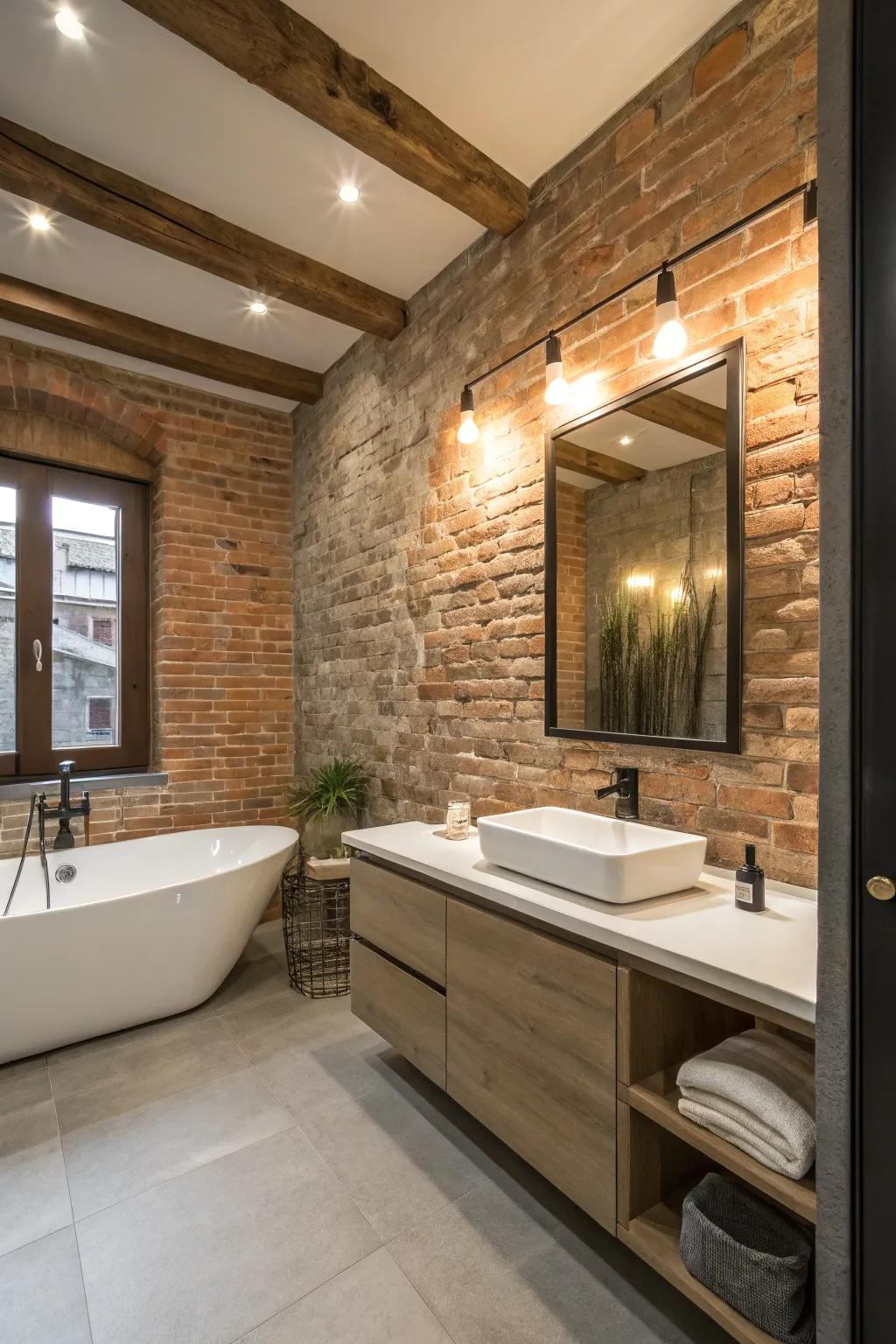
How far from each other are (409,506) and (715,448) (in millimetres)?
1527

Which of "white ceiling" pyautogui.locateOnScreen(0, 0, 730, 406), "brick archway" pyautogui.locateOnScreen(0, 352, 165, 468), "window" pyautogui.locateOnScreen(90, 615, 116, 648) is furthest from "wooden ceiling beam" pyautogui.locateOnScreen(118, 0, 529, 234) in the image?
"window" pyautogui.locateOnScreen(90, 615, 116, 648)

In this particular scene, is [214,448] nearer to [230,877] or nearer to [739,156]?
[230,877]

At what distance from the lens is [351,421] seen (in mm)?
3398

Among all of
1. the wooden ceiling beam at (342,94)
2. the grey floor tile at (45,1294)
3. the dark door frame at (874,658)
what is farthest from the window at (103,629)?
the dark door frame at (874,658)

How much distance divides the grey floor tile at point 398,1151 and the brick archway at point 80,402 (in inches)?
129

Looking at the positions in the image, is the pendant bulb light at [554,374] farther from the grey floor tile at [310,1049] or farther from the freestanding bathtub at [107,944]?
the grey floor tile at [310,1049]

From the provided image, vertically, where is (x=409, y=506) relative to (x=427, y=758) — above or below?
above

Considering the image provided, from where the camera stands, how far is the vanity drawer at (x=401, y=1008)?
1878 mm

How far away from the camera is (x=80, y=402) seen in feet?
11.0

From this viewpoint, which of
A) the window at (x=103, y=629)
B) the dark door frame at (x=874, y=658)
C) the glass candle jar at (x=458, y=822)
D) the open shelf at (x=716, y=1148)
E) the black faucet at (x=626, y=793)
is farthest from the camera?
the window at (x=103, y=629)

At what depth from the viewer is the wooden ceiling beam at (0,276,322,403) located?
113 inches

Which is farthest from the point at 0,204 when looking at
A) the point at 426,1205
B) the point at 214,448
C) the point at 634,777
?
Answer: the point at 426,1205

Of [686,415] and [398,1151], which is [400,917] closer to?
[398,1151]

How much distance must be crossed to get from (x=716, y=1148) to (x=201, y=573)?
346 centimetres
